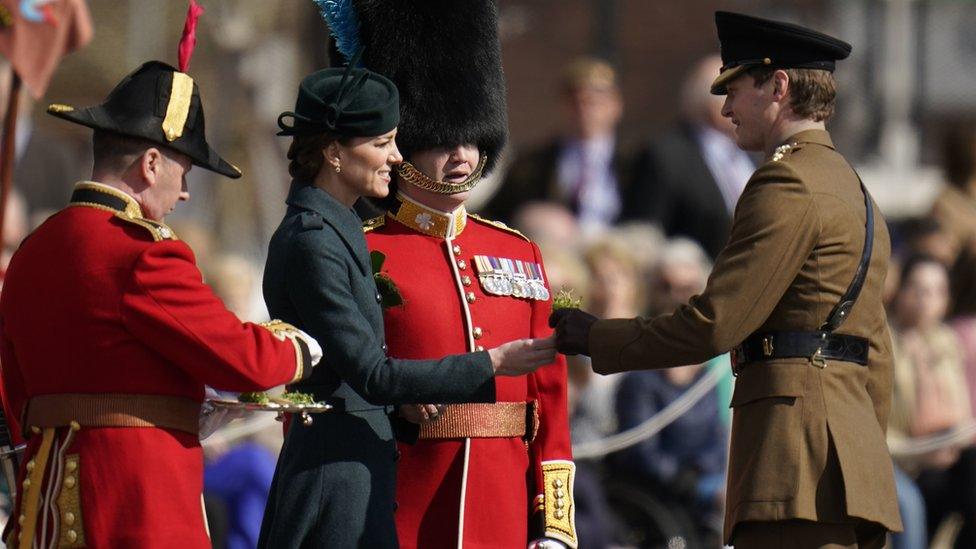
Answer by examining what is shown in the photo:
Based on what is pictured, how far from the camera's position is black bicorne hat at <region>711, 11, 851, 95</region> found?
19.1ft

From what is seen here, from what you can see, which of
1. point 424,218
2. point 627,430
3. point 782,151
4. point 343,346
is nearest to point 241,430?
point 627,430

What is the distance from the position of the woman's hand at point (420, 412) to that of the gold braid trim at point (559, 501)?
44 cm

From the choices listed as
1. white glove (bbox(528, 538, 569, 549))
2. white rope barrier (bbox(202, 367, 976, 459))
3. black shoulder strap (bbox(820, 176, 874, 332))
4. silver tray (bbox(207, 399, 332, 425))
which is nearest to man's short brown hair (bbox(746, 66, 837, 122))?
black shoulder strap (bbox(820, 176, 874, 332))

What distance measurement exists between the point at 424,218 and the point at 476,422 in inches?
25.6

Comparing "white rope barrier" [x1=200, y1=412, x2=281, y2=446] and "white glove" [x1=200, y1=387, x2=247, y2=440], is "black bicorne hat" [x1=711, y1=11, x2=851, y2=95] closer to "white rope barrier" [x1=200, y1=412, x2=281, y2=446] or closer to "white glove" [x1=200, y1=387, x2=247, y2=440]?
"white glove" [x1=200, y1=387, x2=247, y2=440]

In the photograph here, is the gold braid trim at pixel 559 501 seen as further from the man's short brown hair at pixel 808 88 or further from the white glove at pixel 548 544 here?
the man's short brown hair at pixel 808 88

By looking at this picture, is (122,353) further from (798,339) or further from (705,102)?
(705,102)

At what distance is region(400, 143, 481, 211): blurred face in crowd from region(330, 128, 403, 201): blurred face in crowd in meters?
0.43

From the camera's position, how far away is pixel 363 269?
5.73m

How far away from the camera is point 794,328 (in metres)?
5.69

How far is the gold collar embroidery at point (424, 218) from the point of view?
6227 mm

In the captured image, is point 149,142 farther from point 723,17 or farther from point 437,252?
point 723,17

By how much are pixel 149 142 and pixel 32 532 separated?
107 cm

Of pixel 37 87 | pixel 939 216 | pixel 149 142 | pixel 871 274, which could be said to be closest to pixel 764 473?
pixel 871 274
